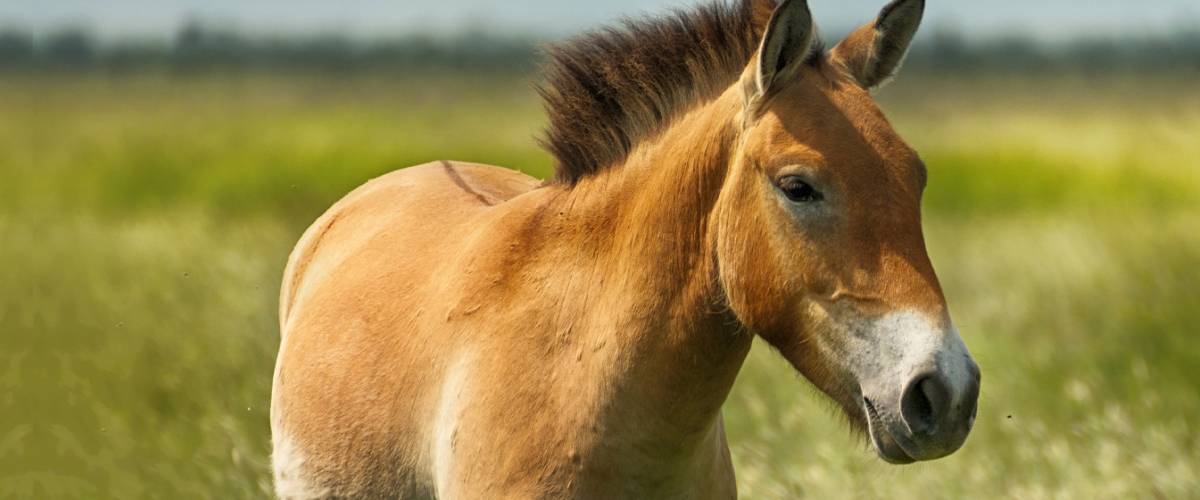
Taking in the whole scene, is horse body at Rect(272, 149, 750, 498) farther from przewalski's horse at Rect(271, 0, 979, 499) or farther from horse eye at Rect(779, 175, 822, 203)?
horse eye at Rect(779, 175, 822, 203)

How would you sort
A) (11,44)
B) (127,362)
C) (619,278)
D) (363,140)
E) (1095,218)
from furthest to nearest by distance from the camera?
(363,140) → (1095,218) → (11,44) → (127,362) → (619,278)

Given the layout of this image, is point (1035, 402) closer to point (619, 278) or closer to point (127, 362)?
point (619, 278)

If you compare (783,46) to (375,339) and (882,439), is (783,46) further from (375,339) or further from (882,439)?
(375,339)

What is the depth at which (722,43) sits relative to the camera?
343cm

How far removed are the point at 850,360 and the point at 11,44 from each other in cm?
872

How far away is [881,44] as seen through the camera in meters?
3.32

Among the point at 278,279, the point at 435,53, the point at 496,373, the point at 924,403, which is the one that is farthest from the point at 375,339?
the point at 435,53

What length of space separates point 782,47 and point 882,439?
3.01 ft

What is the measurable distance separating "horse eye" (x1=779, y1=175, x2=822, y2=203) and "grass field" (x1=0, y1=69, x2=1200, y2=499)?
2.26ft

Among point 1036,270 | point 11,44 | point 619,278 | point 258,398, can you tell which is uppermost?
point 619,278

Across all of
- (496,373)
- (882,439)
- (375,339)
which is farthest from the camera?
(375,339)

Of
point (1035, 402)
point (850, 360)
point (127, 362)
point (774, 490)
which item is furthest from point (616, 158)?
point (127, 362)

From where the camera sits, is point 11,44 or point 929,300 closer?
point 929,300

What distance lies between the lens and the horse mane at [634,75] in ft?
11.2
